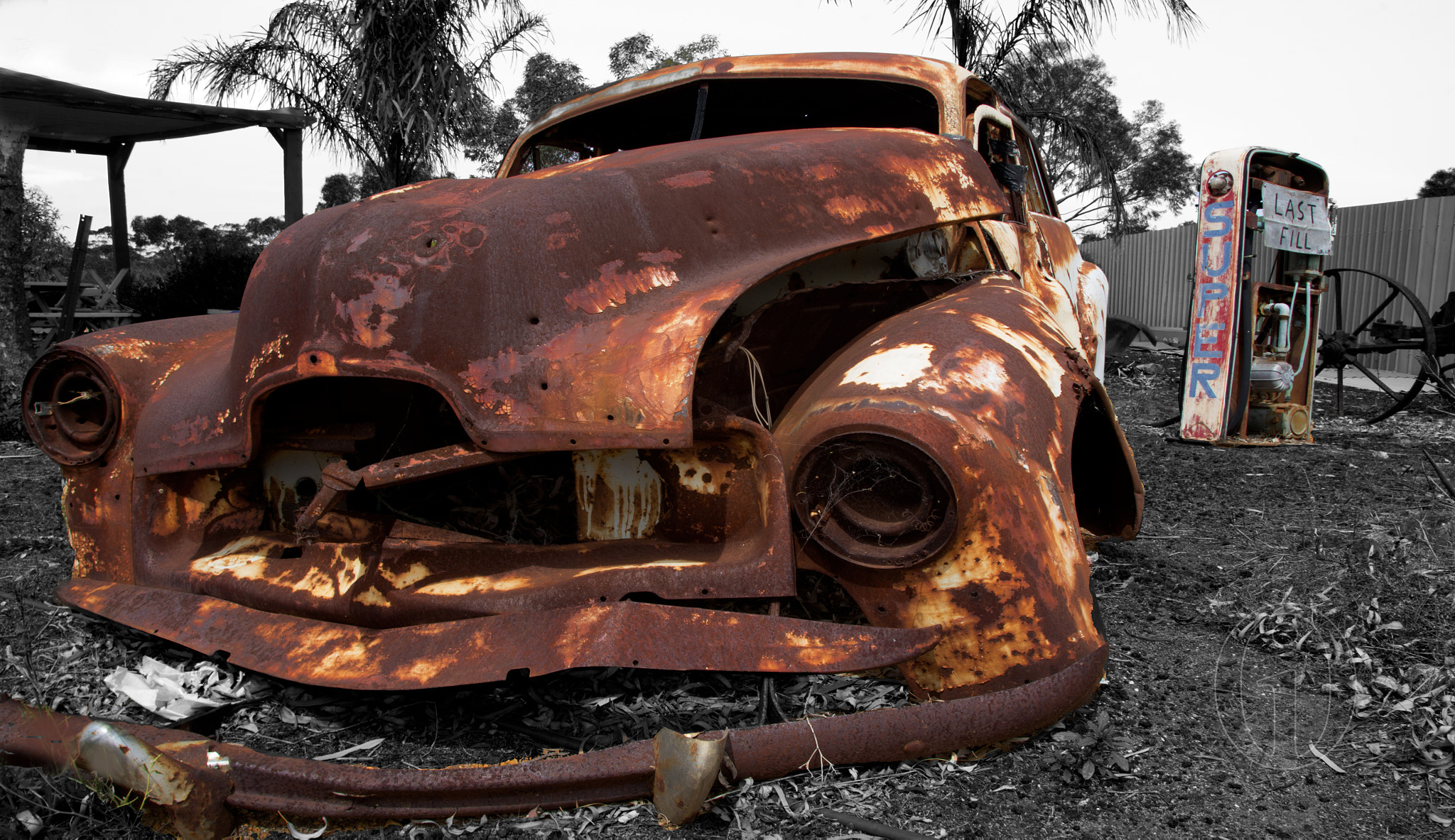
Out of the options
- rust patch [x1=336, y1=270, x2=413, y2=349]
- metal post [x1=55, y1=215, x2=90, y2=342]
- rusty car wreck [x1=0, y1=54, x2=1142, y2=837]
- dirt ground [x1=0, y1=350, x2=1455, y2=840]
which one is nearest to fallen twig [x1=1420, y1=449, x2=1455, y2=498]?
dirt ground [x1=0, y1=350, x2=1455, y2=840]

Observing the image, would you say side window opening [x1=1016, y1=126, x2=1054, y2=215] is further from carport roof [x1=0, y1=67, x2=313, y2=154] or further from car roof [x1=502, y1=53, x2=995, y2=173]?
carport roof [x1=0, y1=67, x2=313, y2=154]

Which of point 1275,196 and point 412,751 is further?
point 1275,196

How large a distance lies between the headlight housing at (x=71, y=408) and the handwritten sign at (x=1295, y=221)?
613 centimetres

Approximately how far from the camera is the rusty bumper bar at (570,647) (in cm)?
175

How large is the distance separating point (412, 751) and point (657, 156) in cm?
153

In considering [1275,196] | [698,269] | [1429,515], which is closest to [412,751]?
[698,269]

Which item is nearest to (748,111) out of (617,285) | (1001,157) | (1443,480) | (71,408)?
(1001,157)

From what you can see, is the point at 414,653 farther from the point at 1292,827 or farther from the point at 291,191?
the point at 291,191

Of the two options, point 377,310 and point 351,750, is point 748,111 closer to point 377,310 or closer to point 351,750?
point 377,310

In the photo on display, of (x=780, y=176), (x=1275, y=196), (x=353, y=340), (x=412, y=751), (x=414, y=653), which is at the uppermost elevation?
(x=1275, y=196)

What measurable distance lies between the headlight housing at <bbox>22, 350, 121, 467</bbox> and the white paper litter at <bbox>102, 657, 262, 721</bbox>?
593 millimetres

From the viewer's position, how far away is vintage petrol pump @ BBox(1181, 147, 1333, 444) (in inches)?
229

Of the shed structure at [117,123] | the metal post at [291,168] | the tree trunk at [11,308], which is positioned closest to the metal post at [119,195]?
the shed structure at [117,123]

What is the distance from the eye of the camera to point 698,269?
219 cm
